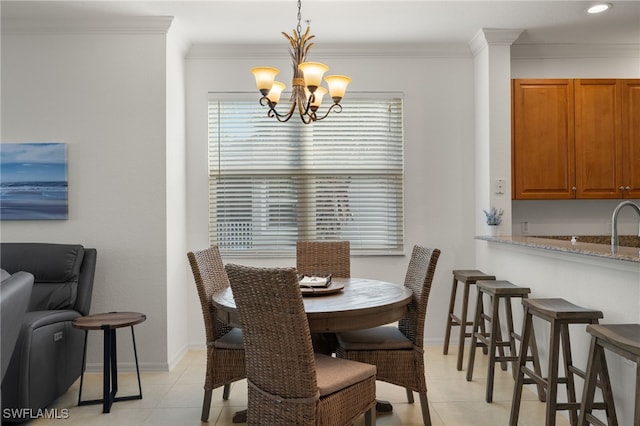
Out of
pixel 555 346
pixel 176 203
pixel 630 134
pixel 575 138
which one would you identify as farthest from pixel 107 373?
pixel 630 134

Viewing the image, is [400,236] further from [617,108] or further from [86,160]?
[86,160]

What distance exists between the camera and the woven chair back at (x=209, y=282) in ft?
8.87

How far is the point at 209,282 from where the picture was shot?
9.57ft

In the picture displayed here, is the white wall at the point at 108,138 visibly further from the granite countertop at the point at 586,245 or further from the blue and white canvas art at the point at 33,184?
the granite countertop at the point at 586,245

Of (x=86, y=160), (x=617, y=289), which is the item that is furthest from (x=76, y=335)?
(x=617, y=289)

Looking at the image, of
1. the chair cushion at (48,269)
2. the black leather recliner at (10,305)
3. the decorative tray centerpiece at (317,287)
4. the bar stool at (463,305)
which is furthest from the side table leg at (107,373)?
the bar stool at (463,305)

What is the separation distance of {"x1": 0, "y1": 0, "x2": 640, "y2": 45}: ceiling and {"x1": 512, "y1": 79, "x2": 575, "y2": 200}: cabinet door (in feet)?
1.63

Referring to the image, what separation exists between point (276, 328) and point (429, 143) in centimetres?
298

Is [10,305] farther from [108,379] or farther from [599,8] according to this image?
[599,8]

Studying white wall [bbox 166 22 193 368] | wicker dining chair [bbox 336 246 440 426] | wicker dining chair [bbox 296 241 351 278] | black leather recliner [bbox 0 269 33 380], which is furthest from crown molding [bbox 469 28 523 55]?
black leather recliner [bbox 0 269 33 380]

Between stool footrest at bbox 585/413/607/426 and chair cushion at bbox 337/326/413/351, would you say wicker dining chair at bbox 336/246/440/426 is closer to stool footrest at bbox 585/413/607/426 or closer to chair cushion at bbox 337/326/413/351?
chair cushion at bbox 337/326/413/351

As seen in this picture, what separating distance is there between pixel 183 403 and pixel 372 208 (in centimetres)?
233

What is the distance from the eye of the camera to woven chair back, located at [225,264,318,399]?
72.1 inches

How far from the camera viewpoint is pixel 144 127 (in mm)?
3705
